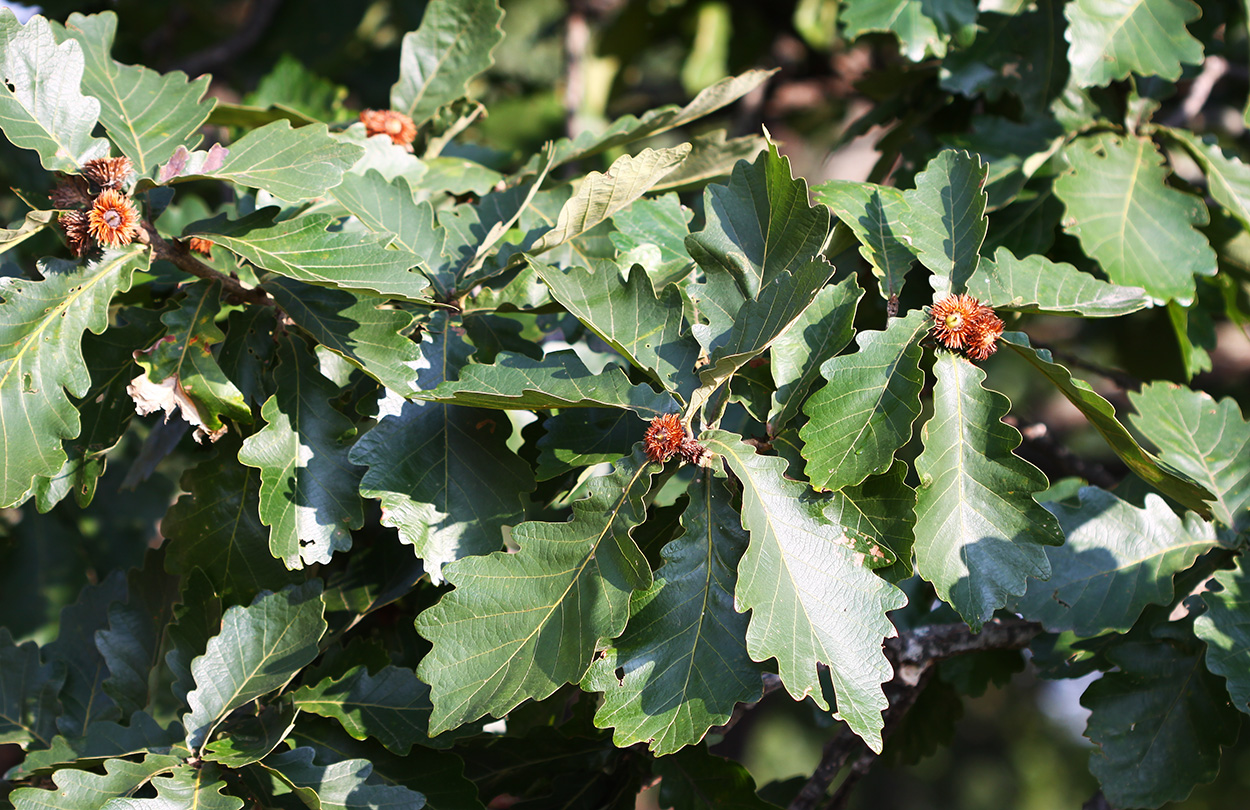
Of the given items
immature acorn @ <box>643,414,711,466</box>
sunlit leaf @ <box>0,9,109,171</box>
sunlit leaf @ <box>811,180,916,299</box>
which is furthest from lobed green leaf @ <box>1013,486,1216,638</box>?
sunlit leaf @ <box>0,9,109,171</box>

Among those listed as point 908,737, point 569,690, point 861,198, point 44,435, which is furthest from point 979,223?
point 908,737

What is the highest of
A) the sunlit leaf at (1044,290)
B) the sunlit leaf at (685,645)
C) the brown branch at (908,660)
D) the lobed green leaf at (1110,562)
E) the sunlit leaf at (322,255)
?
the sunlit leaf at (322,255)

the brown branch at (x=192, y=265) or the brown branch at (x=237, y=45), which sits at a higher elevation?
the brown branch at (x=192, y=265)

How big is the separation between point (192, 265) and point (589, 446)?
0.50 m

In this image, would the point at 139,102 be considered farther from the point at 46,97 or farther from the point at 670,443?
the point at 670,443

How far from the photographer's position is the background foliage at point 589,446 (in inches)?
34.2

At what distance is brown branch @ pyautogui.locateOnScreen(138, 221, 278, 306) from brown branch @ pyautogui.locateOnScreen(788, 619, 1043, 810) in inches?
36.1

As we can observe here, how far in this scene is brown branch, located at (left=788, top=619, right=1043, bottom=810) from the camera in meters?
1.23

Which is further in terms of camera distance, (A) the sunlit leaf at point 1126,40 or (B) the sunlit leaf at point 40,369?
(A) the sunlit leaf at point 1126,40

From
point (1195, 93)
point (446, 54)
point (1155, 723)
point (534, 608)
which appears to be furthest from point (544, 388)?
point (1195, 93)

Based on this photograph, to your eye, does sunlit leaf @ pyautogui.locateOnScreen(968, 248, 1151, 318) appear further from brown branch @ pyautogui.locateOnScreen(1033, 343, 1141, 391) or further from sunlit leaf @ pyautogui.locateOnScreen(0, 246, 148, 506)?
sunlit leaf @ pyautogui.locateOnScreen(0, 246, 148, 506)

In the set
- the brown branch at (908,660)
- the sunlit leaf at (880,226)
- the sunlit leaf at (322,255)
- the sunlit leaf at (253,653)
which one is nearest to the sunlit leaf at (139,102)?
the sunlit leaf at (322,255)

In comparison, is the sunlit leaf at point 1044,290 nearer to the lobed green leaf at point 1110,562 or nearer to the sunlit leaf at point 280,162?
the lobed green leaf at point 1110,562

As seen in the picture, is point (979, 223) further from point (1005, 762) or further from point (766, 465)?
point (1005, 762)
